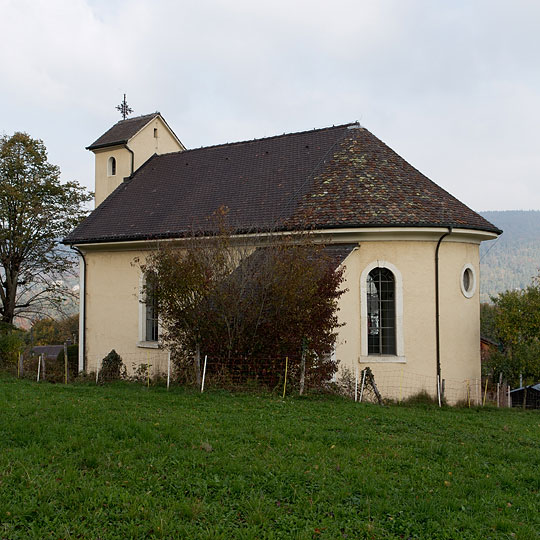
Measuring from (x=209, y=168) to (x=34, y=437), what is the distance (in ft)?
48.4

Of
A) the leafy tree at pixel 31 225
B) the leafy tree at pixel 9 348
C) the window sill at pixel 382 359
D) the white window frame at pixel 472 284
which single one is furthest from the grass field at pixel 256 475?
the leafy tree at pixel 31 225

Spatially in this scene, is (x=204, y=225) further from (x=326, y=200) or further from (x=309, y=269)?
(x=309, y=269)

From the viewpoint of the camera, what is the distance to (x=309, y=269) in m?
12.7

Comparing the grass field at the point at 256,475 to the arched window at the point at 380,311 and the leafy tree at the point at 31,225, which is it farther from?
the leafy tree at the point at 31,225

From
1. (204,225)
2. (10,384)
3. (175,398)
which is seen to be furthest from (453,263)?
(10,384)

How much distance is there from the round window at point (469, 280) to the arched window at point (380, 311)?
2502 millimetres

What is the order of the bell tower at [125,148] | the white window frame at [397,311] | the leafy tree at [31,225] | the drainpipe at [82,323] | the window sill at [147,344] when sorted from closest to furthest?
the white window frame at [397,311] → the window sill at [147,344] → the drainpipe at [82,323] → the bell tower at [125,148] → the leafy tree at [31,225]

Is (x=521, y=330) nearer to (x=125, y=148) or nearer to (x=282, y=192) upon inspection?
(x=282, y=192)

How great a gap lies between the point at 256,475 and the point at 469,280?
11.9m

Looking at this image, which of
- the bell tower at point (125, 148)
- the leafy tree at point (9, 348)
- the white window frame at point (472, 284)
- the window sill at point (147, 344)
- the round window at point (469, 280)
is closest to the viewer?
the white window frame at point (472, 284)

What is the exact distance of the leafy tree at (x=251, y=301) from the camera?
42.4 ft

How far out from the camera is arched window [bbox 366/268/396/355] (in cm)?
1541

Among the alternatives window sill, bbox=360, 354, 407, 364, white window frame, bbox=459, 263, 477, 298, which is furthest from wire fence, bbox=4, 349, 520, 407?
white window frame, bbox=459, 263, 477, 298

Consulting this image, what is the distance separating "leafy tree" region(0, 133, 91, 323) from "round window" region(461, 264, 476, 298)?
2050cm
